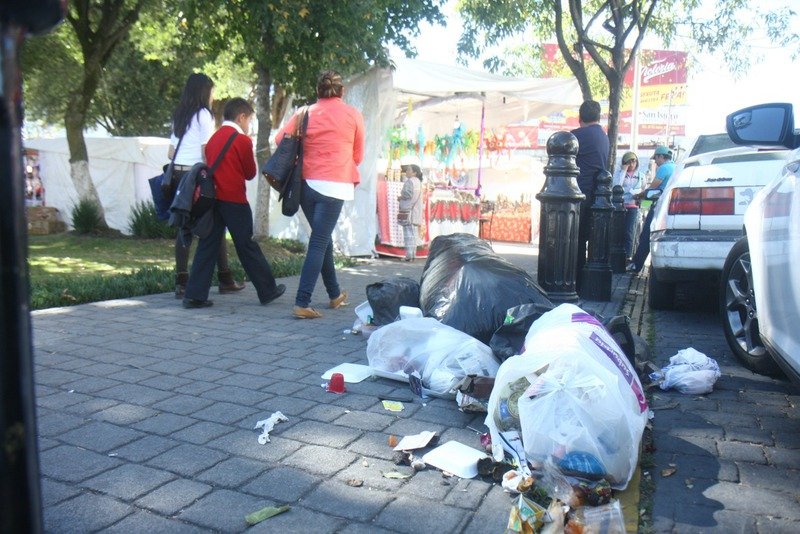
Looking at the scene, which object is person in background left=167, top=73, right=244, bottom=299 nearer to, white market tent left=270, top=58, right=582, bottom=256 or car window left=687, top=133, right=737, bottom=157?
white market tent left=270, top=58, right=582, bottom=256

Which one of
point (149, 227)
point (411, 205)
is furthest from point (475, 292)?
point (149, 227)

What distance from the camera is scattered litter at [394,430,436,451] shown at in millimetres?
2857

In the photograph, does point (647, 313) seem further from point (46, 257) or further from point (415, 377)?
point (46, 257)

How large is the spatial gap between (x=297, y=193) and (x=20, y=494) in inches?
187

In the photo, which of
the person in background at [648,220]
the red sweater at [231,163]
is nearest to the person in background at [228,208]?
the red sweater at [231,163]

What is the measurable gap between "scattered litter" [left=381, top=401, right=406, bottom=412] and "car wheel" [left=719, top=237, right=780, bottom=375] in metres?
2.18

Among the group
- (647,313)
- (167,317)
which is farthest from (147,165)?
(647,313)

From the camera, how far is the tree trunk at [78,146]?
12.8 meters

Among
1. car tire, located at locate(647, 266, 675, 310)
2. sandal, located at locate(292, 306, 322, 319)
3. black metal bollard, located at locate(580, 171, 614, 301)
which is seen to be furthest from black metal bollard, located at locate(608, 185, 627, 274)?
sandal, located at locate(292, 306, 322, 319)

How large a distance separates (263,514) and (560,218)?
3.79 m

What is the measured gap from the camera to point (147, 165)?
53.9 ft

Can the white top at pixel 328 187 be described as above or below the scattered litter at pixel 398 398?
above

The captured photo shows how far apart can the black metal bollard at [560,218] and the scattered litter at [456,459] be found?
8.89 feet

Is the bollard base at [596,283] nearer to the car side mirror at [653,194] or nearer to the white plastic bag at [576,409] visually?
the car side mirror at [653,194]
